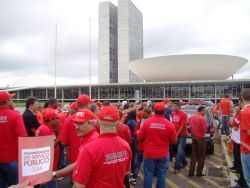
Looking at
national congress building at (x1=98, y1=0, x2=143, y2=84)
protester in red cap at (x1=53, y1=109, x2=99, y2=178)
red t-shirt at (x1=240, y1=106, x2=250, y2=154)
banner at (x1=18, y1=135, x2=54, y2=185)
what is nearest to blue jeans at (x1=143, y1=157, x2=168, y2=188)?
red t-shirt at (x1=240, y1=106, x2=250, y2=154)

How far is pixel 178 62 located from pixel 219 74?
981 cm

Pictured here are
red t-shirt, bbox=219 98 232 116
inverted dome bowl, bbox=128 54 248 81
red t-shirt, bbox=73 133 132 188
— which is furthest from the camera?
inverted dome bowl, bbox=128 54 248 81

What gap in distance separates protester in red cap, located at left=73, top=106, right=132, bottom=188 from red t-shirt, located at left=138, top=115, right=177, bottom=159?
293cm

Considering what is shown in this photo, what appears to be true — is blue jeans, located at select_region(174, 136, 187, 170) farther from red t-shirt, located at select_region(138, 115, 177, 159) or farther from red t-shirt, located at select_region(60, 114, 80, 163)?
red t-shirt, located at select_region(60, 114, 80, 163)

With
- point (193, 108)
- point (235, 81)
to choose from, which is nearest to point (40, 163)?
point (193, 108)

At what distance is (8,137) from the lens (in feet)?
16.3

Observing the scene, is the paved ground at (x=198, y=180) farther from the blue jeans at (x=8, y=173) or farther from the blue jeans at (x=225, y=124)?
the blue jeans at (x=225, y=124)

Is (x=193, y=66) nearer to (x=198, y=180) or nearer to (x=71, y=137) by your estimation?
(x=198, y=180)

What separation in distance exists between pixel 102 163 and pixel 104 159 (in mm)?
39

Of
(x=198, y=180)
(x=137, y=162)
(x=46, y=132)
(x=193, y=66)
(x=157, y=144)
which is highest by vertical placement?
(x=193, y=66)

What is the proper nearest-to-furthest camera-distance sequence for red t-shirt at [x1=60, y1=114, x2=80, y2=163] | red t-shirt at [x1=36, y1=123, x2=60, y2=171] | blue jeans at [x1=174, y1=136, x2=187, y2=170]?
1. red t-shirt at [x1=36, y1=123, x2=60, y2=171]
2. red t-shirt at [x1=60, y1=114, x2=80, y2=163]
3. blue jeans at [x1=174, y1=136, x2=187, y2=170]

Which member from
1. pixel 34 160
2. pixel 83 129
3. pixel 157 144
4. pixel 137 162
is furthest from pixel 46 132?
pixel 137 162

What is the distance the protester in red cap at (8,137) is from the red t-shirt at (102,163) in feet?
7.94

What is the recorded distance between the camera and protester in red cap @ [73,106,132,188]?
9.24 ft
